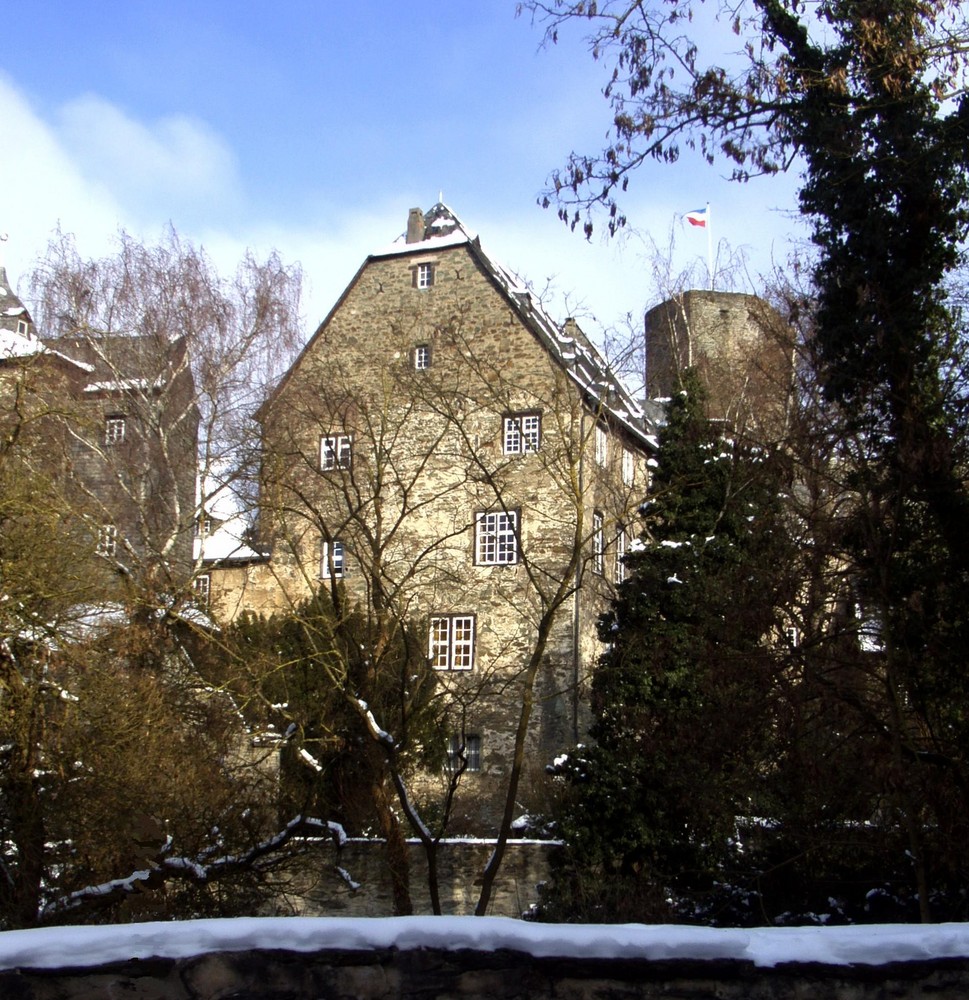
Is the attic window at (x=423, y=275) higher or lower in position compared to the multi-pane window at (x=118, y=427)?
higher

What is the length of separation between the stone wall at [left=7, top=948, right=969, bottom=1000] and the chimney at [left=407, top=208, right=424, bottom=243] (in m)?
28.3

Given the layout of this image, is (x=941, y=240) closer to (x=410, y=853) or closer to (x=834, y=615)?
(x=834, y=615)

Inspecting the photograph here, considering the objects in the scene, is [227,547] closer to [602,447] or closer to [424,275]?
[424,275]

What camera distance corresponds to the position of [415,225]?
31.3 m

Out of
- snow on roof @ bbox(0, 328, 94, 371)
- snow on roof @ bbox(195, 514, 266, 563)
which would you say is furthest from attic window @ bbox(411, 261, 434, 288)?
snow on roof @ bbox(0, 328, 94, 371)

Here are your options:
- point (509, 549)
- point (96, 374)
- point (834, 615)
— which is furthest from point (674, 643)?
point (96, 374)

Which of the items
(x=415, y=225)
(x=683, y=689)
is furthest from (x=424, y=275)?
(x=683, y=689)

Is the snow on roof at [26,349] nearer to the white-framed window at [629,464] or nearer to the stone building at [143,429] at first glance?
→ the stone building at [143,429]

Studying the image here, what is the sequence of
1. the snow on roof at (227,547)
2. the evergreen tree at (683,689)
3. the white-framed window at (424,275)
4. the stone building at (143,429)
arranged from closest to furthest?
1. the evergreen tree at (683,689)
2. the stone building at (143,429)
3. the snow on roof at (227,547)
4. the white-framed window at (424,275)

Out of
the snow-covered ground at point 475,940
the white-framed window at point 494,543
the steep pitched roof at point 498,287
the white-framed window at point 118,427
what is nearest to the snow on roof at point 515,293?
the steep pitched roof at point 498,287

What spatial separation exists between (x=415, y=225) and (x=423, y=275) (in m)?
2.96

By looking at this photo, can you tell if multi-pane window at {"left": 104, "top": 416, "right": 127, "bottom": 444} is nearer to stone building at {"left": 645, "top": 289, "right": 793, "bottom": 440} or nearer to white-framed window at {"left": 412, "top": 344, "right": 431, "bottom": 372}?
white-framed window at {"left": 412, "top": 344, "right": 431, "bottom": 372}

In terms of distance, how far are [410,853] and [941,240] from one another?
10591 mm

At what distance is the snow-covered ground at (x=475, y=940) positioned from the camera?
404cm
